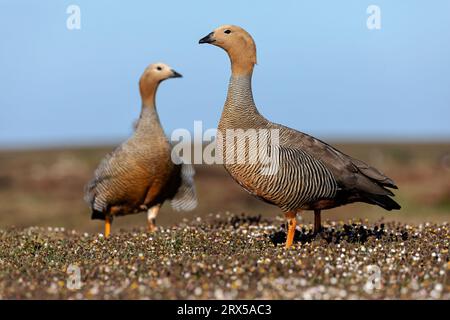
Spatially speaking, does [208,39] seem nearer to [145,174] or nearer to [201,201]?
[145,174]

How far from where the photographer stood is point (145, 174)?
1470 cm

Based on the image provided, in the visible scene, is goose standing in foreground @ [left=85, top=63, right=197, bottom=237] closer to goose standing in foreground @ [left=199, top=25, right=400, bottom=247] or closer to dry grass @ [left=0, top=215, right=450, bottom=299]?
dry grass @ [left=0, top=215, right=450, bottom=299]

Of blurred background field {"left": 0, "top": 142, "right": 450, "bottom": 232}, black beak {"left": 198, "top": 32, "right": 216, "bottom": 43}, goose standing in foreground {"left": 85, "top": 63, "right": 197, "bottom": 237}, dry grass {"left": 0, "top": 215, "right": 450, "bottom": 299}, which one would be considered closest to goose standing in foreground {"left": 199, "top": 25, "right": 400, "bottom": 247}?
black beak {"left": 198, "top": 32, "right": 216, "bottom": 43}

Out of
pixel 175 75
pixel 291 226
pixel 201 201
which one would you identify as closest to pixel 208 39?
pixel 291 226

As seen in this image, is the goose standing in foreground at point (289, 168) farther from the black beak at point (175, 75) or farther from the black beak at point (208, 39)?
the black beak at point (175, 75)

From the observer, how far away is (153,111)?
51.1 ft

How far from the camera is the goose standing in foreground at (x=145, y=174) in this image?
1474cm

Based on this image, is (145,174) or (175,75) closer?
(145,174)

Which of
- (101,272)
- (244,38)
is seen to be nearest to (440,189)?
(244,38)

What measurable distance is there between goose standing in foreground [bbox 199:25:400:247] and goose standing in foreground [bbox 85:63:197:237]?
11.4 ft

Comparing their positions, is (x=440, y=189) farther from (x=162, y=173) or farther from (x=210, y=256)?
(x=210, y=256)

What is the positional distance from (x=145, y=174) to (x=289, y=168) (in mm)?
4650

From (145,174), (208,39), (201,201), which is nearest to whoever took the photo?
(208,39)

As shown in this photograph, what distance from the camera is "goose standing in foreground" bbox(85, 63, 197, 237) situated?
1474cm
